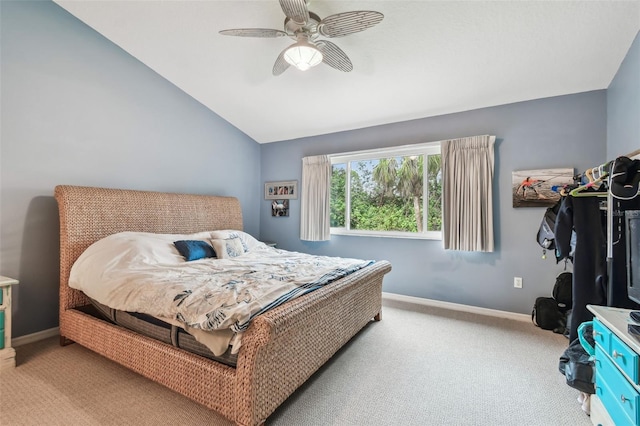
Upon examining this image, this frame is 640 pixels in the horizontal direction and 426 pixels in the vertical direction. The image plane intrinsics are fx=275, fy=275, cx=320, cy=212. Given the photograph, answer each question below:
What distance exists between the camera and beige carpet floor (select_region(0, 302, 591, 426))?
5.20 ft

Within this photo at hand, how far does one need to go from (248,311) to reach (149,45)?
3117mm

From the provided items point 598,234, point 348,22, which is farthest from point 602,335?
point 348,22

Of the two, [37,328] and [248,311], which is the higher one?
[248,311]

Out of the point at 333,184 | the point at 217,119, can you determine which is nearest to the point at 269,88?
the point at 217,119

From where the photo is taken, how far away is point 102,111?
9.61 feet

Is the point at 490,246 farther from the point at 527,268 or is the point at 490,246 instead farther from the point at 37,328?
the point at 37,328

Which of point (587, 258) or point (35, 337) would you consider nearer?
point (587, 258)

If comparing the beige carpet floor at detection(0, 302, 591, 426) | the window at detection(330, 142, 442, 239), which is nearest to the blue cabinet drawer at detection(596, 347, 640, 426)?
the beige carpet floor at detection(0, 302, 591, 426)

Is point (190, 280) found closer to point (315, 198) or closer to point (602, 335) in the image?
point (602, 335)

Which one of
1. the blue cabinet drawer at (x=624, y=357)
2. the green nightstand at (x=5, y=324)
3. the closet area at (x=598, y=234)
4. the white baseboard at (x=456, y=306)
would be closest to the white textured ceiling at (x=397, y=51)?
the closet area at (x=598, y=234)

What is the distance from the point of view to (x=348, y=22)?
5.99 ft

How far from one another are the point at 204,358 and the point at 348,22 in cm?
228

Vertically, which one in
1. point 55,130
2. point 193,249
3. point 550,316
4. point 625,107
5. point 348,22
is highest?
point 348,22

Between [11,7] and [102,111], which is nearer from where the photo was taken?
[11,7]
